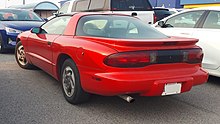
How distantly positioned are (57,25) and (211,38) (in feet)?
9.14

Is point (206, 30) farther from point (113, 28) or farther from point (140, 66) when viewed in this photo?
point (140, 66)

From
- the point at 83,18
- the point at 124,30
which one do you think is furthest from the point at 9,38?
the point at 124,30

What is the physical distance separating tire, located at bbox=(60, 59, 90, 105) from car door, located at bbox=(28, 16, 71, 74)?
537mm

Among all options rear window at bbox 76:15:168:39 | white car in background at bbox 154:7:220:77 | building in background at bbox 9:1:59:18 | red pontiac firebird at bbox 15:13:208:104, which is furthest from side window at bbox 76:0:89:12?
building in background at bbox 9:1:59:18

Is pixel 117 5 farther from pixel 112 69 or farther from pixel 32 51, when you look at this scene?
pixel 112 69

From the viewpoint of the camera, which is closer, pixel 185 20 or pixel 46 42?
pixel 46 42

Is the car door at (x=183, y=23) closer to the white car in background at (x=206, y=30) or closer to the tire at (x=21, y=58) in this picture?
the white car in background at (x=206, y=30)

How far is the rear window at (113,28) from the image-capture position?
372 centimetres

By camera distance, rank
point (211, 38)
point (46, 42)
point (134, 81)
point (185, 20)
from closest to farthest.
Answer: point (134, 81) → point (46, 42) → point (211, 38) → point (185, 20)

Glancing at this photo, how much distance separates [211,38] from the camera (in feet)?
16.0

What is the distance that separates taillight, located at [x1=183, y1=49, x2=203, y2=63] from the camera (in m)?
3.44

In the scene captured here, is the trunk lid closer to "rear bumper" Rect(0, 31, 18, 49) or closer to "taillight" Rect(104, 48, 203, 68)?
"taillight" Rect(104, 48, 203, 68)

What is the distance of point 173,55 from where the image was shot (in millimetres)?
3312

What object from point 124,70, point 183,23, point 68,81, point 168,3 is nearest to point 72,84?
point 68,81
